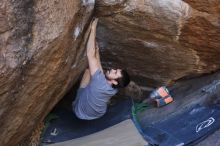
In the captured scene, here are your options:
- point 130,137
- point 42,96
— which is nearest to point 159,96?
point 130,137

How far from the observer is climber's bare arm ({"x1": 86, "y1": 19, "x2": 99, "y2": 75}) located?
14.0ft

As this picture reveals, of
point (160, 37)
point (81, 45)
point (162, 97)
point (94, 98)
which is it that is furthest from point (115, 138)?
point (160, 37)

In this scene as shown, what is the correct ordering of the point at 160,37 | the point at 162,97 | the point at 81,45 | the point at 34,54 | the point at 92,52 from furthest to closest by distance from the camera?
the point at 162,97, the point at 160,37, the point at 92,52, the point at 81,45, the point at 34,54

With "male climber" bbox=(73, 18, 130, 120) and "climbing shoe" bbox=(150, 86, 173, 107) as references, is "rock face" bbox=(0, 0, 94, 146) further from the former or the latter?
"climbing shoe" bbox=(150, 86, 173, 107)

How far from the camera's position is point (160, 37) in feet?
14.8

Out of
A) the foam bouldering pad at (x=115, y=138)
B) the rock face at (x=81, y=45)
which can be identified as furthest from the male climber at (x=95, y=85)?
the foam bouldering pad at (x=115, y=138)

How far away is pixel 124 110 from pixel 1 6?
7.23ft

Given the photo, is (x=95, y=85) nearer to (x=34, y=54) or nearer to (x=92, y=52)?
(x=92, y=52)

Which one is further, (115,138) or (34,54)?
(115,138)

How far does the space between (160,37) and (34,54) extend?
1471 millimetres

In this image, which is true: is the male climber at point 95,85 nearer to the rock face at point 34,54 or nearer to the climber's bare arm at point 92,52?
the climber's bare arm at point 92,52

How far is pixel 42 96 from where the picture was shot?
3953 millimetres

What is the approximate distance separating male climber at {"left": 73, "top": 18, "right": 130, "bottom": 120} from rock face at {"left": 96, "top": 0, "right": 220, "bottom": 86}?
0.73 ft

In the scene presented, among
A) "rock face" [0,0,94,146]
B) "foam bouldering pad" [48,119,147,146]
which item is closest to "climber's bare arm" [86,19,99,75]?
"rock face" [0,0,94,146]
